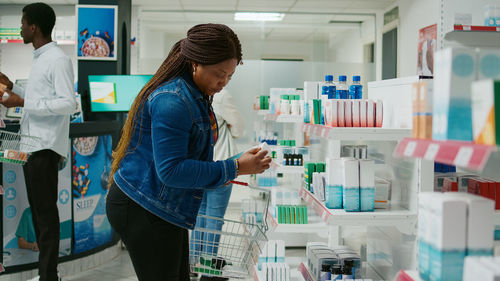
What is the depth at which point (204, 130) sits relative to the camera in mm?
1727

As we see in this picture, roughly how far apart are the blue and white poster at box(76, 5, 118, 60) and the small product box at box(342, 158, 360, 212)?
344 cm

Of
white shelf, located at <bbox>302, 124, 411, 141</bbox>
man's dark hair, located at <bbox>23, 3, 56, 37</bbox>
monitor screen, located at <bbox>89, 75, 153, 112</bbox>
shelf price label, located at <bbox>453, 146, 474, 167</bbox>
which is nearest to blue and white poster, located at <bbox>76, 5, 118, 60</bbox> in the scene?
monitor screen, located at <bbox>89, 75, 153, 112</bbox>

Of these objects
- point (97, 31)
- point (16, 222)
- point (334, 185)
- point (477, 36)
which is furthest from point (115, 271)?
point (477, 36)

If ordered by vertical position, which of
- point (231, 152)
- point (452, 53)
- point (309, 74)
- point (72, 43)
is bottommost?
point (231, 152)

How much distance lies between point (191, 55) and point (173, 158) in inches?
14.3

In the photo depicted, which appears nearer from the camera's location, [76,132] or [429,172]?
[429,172]

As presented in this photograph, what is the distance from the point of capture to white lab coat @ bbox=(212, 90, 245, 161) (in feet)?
13.9

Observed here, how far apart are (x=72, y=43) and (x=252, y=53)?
3.32 m

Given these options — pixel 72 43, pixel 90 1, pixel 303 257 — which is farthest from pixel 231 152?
pixel 72 43

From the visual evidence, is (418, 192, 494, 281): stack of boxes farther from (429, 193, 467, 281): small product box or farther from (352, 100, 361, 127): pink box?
(352, 100, 361, 127): pink box

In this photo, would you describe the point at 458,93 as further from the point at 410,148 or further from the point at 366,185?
the point at 366,185

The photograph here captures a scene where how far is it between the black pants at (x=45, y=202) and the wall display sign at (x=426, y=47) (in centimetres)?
549

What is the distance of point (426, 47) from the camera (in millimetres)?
7340

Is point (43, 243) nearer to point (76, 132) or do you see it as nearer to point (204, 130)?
point (76, 132)
